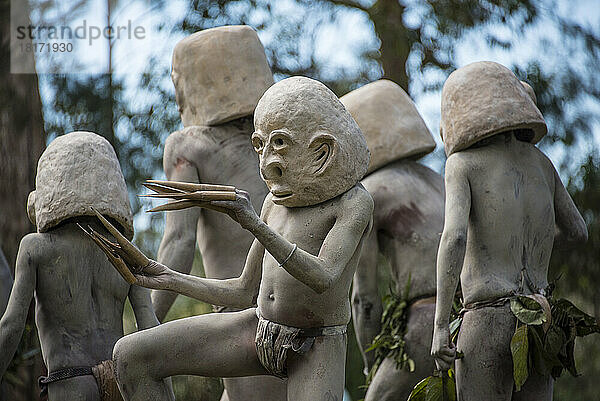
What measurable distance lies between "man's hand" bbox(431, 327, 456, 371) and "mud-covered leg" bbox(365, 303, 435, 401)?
1257 mm

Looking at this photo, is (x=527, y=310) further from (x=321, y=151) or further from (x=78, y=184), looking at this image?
(x=78, y=184)

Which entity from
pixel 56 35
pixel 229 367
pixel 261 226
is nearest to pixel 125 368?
pixel 229 367

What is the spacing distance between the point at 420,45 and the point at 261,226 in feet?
23.3

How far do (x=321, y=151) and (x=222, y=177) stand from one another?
1503mm

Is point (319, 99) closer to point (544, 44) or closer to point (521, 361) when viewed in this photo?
point (521, 361)

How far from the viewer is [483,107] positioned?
4941 mm

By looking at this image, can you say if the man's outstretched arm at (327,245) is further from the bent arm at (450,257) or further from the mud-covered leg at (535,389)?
the mud-covered leg at (535,389)

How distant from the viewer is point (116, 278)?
4.75 m

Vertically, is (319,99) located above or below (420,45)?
above

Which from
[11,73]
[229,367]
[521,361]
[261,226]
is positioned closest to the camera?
[261,226]

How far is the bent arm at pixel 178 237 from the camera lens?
5281 millimetres

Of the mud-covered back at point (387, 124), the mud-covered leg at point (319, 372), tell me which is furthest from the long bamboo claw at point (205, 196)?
the mud-covered back at point (387, 124)

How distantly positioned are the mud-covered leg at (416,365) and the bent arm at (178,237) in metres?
1.34

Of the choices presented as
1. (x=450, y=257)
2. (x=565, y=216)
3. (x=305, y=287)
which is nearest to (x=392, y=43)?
(x=565, y=216)
